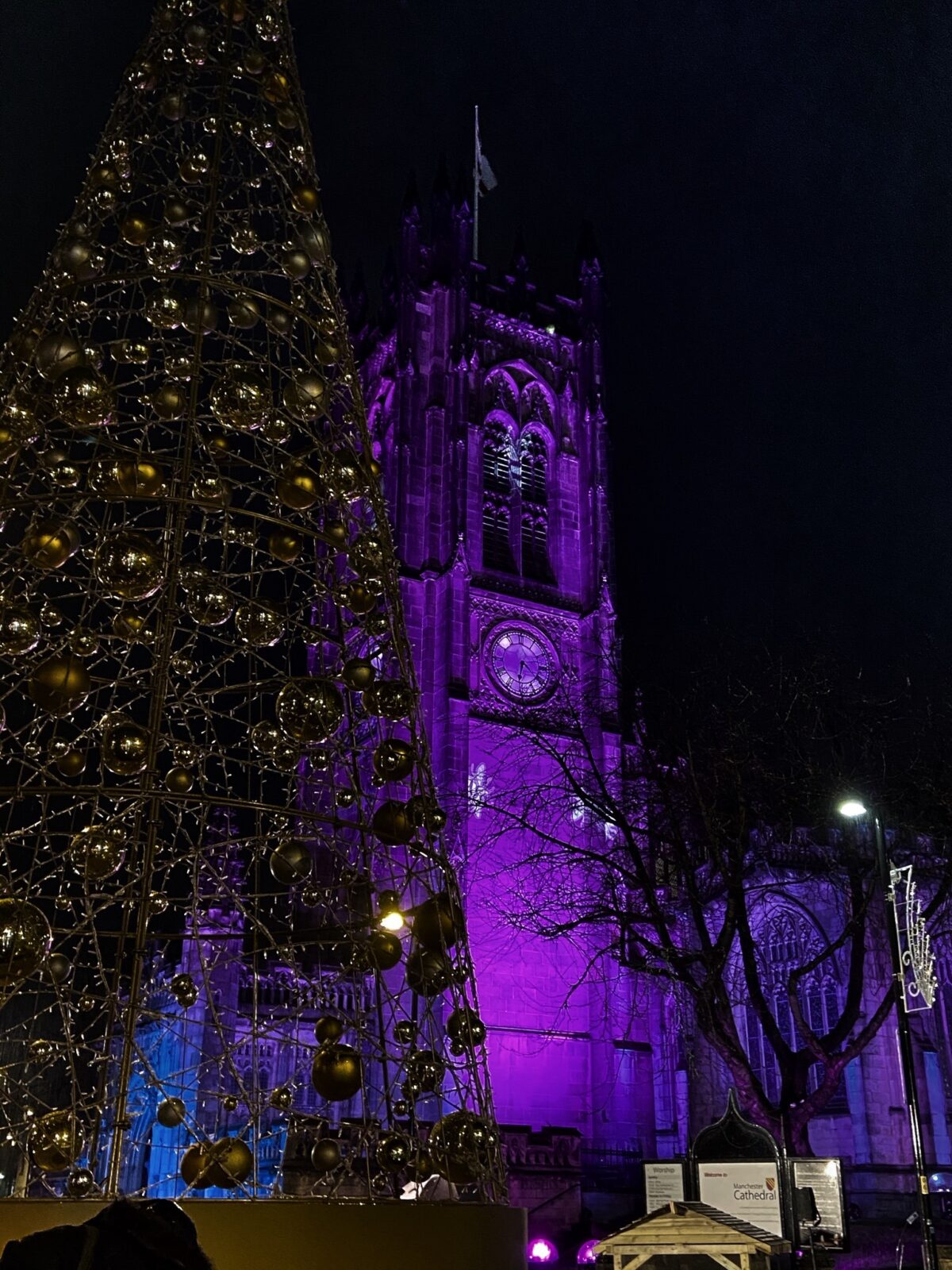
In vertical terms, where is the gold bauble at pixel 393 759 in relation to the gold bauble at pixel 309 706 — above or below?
below

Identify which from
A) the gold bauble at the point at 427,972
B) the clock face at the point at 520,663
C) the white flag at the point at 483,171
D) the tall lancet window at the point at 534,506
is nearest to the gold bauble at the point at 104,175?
the gold bauble at the point at 427,972

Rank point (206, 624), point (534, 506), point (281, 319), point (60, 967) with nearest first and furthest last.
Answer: point (60, 967) → point (206, 624) → point (281, 319) → point (534, 506)

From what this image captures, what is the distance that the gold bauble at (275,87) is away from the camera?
470 cm

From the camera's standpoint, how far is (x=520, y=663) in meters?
38.8

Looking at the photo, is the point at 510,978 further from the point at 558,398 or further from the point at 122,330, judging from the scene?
the point at 122,330

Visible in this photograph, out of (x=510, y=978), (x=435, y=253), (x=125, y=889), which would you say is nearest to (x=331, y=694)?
(x=125, y=889)

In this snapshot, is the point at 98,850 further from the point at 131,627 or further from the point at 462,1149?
the point at 462,1149

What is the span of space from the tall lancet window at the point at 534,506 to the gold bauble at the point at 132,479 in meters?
36.8

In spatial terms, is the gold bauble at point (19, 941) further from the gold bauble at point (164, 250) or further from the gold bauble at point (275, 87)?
the gold bauble at point (275, 87)

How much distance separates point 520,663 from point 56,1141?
1389 inches

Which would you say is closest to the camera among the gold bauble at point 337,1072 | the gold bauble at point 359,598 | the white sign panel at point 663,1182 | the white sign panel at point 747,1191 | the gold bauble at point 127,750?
the gold bauble at point 337,1072

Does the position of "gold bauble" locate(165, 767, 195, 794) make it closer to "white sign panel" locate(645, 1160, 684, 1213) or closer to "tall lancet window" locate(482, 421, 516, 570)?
"white sign panel" locate(645, 1160, 684, 1213)

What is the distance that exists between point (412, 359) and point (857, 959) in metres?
29.8

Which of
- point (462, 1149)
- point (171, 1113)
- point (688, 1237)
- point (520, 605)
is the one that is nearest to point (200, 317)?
point (171, 1113)
